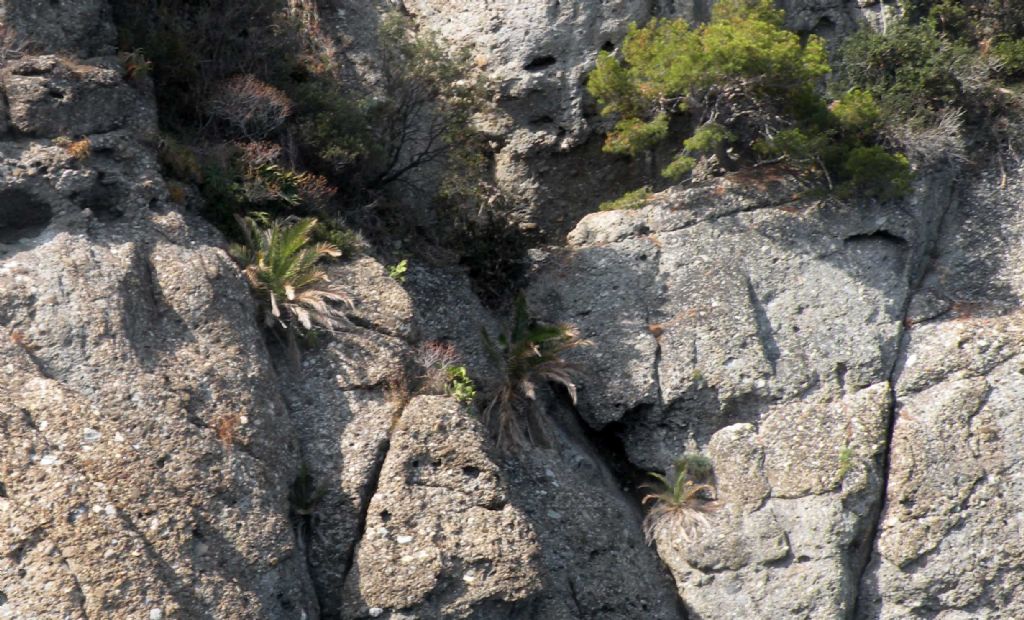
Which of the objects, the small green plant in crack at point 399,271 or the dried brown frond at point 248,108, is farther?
the dried brown frond at point 248,108

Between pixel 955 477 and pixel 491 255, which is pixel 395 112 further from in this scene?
pixel 955 477

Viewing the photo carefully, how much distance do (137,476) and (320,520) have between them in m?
1.87

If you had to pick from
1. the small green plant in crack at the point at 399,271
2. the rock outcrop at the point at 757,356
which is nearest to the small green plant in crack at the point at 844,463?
the rock outcrop at the point at 757,356

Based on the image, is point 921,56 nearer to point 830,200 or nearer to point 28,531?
point 830,200

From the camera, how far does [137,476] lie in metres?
10.1

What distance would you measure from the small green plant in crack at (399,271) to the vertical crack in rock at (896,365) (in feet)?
19.3

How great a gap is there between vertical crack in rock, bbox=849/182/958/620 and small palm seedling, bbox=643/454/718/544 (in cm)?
175

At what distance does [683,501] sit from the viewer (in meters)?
13.7

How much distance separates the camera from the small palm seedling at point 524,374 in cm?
1337

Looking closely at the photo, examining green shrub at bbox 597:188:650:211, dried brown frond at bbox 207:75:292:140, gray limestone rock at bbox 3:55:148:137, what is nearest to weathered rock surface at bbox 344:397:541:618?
dried brown frond at bbox 207:75:292:140

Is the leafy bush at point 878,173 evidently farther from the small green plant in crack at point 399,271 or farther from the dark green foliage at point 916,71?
the small green plant in crack at point 399,271

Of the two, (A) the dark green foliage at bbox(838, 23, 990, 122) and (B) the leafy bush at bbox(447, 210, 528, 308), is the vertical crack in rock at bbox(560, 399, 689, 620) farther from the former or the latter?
(A) the dark green foliage at bbox(838, 23, 990, 122)

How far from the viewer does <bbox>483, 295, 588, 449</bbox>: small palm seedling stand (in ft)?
43.9

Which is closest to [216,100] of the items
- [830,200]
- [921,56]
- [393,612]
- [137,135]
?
[137,135]
